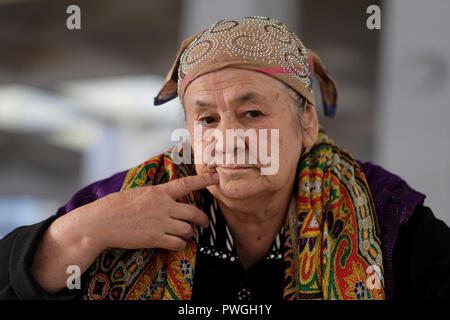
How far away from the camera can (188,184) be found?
5.08 feet

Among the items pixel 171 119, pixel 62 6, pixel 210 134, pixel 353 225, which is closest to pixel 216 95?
pixel 210 134

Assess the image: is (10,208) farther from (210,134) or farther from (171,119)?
(210,134)

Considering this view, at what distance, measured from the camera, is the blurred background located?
3457mm

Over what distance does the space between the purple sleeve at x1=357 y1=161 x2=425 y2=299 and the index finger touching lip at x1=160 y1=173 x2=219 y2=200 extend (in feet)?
1.62

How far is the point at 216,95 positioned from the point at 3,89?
216 inches

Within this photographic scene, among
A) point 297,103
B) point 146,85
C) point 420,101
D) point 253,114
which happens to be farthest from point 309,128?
point 146,85

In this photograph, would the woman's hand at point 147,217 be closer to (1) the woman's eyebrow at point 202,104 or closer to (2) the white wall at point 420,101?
(1) the woman's eyebrow at point 202,104

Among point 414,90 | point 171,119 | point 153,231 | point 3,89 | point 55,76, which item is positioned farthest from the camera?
point 3,89

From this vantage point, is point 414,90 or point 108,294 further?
point 414,90

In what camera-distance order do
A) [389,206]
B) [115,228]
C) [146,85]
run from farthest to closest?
1. [146,85]
2. [389,206]
3. [115,228]

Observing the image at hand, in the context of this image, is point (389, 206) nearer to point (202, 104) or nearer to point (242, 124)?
point (242, 124)

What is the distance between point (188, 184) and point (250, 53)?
398mm

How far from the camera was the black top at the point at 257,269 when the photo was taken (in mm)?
1453
